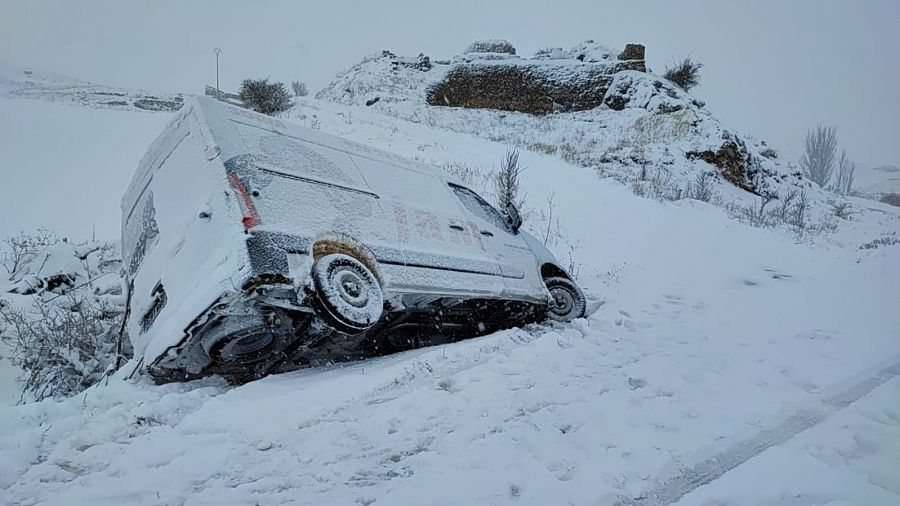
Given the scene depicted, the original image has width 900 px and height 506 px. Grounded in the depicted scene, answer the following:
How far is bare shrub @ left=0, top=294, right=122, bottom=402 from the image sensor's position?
12.5 feet

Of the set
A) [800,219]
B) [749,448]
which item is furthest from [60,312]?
[800,219]

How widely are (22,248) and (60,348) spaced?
2.86 metres

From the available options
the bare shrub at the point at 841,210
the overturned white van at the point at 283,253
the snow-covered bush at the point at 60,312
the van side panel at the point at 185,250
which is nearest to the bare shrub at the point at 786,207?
the bare shrub at the point at 841,210

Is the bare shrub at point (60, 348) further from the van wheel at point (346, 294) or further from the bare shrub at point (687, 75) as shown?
the bare shrub at point (687, 75)

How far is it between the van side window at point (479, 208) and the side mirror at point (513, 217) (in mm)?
54

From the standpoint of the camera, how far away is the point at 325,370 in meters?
3.84

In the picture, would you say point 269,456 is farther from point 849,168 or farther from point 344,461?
point 849,168

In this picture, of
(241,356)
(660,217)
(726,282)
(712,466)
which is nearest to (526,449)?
(712,466)

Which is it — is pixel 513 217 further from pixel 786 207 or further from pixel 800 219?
pixel 786 207

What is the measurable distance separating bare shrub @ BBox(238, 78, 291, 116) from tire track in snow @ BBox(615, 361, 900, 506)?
1584cm

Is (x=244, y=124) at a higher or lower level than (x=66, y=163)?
higher

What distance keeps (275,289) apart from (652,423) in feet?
→ 7.99

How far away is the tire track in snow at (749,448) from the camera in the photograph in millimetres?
2477

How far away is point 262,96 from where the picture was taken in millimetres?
16234
